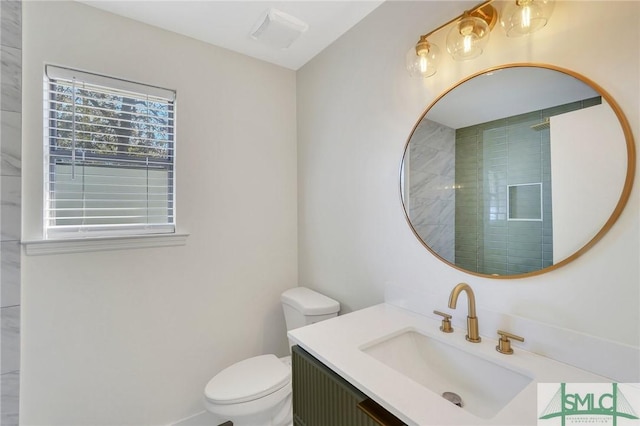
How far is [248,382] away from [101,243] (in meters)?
1.06

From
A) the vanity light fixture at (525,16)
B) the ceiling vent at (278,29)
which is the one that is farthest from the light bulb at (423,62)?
the ceiling vent at (278,29)

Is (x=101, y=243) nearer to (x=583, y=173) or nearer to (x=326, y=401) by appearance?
(x=326, y=401)

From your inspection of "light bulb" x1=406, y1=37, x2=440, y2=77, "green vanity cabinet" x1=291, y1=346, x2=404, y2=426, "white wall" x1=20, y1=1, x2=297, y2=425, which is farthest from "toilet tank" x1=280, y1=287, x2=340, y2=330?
"light bulb" x1=406, y1=37, x2=440, y2=77

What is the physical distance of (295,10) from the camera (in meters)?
1.51

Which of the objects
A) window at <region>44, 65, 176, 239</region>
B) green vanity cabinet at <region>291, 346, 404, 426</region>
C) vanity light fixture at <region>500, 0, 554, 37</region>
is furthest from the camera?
window at <region>44, 65, 176, 239</region>

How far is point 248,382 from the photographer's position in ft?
4.72

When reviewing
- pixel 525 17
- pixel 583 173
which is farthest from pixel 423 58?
pixel 583 173

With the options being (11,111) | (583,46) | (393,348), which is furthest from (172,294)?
(583,46)

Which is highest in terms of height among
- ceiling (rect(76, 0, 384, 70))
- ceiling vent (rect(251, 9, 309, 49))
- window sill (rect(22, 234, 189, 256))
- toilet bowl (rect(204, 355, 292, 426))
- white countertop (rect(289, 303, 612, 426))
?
ceiling (rect(76, 0, 384, 70))

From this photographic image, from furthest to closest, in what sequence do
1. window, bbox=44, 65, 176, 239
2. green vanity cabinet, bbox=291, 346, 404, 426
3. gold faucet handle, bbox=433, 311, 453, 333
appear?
window, bbox=44, 65, 176, 239, gold faucet handle, bbox=433, 311, 453, 333, green vanity cabinet, bbox=291, 346, 404, 426

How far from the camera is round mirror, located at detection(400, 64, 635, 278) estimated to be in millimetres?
826

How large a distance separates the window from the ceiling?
382 millimetres

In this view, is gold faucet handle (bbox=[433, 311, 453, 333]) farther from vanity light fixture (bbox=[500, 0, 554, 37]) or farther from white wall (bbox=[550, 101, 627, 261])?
vanity light fixture (bbox=[500, 0, 554, 37])

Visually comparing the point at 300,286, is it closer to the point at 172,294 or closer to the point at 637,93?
the point at 172,294
